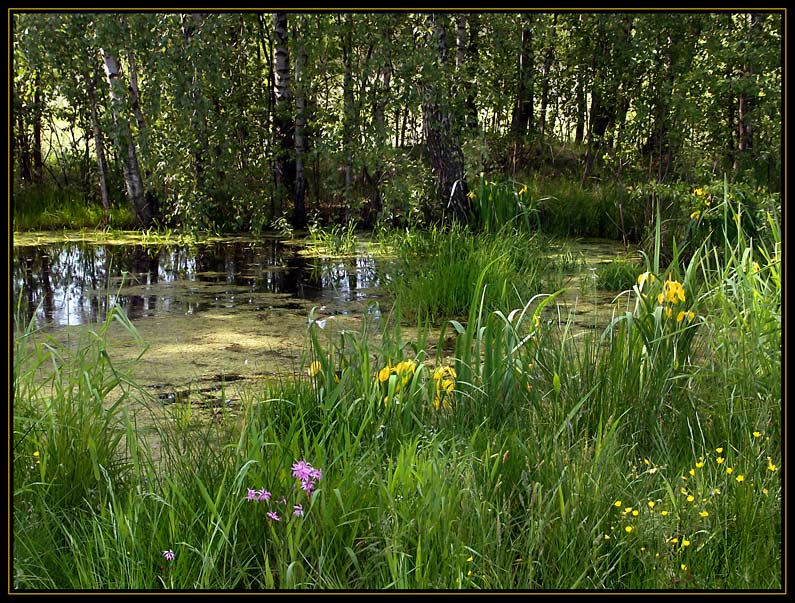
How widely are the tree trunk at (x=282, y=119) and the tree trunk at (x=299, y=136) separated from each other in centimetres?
8

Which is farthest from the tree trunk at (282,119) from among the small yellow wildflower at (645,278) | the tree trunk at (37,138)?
the small yellow wildflower at (645,278)

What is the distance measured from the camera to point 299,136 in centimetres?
809

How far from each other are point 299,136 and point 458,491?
6.61m

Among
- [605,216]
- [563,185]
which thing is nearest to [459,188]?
[605,216]

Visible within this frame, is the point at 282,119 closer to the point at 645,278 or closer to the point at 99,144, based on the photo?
the point at 99,144

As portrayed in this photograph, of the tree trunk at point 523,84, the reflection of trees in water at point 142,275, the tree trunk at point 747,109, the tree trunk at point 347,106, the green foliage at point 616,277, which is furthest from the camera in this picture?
the tree trunk at point 523,84

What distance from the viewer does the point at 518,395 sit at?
2.52 m

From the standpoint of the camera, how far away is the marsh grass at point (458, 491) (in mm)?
1742

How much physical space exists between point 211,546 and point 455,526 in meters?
0.49

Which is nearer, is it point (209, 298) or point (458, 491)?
point (458, 491)

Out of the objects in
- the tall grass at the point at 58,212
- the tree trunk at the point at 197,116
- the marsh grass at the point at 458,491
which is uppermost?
the tree trunk at the point at 197,116

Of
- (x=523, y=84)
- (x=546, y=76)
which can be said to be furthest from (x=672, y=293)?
(x=523, y=84)

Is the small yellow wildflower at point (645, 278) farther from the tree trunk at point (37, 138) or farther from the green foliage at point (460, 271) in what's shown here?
the tree trunk at point (37, 138)

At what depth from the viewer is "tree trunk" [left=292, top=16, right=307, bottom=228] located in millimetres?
7407
